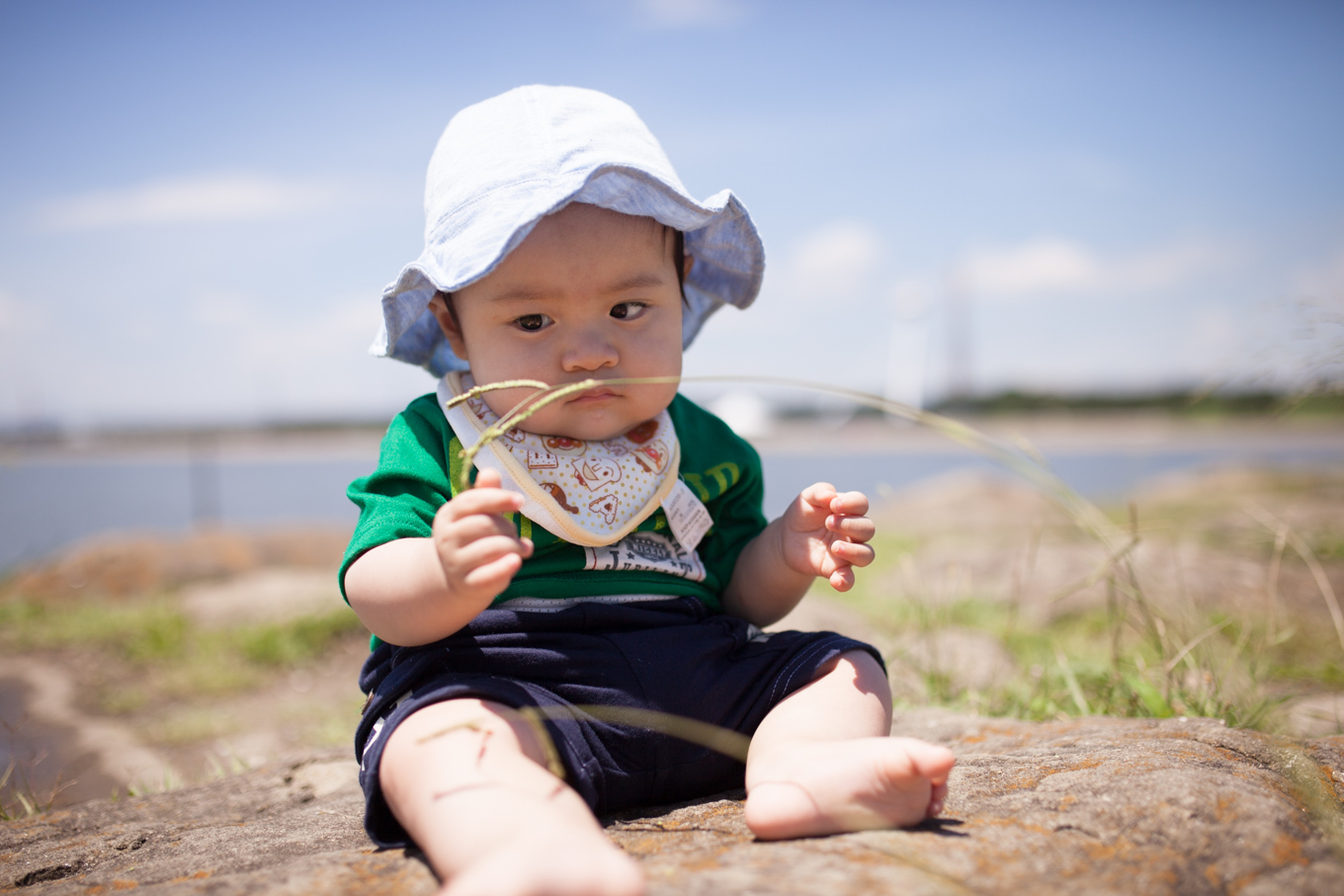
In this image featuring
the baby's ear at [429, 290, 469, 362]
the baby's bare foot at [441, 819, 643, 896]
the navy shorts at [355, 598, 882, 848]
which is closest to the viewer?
the baby's bare foot at [441, 819, 643, 896]

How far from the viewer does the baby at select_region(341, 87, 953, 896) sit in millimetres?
1167

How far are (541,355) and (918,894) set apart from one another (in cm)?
96

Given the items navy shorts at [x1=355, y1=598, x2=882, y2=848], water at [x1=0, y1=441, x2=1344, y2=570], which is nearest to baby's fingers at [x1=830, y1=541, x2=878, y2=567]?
navy shorts at [x1=355, y1=598, x2=882, y2=848]

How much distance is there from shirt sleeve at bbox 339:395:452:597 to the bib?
51 millimetres

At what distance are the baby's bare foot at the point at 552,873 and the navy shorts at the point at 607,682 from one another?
1.32 feet

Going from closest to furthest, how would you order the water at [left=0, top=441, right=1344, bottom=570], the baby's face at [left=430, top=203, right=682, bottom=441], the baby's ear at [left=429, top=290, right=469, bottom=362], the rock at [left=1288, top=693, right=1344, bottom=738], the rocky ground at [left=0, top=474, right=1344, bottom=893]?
the rocky ground at [left=0, top=474, right=1344, bottom=893]
the baby's face at [left=430, top=203, right=682, bottom=441]
the baby's ear at [left=429, top=290, right=469, bottom=362]
the rock at [left=1288, top=693, right=1344, bottom=738]
the water at [left=0, top=441, right=1344, bottom=570]

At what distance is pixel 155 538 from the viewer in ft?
19.9

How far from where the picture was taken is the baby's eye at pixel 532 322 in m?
1.48

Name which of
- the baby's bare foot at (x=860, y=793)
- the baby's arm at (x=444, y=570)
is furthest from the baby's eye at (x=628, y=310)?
the baby's bare foot at (x=860, y=793)

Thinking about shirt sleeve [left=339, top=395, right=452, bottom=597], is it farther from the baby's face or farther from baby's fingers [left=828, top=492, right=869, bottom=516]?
baby's fingers [left=828, top=492, right=869, bottom=516]

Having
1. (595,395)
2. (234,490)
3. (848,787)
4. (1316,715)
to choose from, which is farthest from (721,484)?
(234,490)

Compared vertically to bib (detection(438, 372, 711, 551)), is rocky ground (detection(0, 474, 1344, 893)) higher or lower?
lower

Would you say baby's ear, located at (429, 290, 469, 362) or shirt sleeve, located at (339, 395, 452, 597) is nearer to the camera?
shirt sleeve, located at (339, 395, 452, 597)

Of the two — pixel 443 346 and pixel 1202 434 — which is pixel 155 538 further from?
pixel 1202 434
